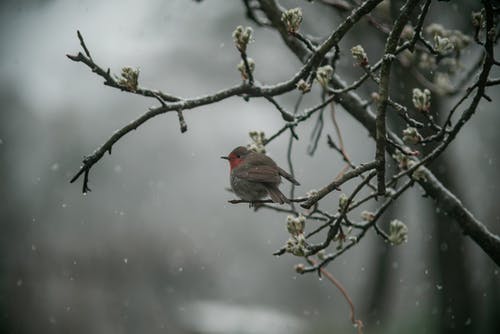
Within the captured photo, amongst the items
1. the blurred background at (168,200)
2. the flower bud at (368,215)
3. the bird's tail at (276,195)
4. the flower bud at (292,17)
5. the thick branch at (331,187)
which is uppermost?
the blurred background at (168,200)

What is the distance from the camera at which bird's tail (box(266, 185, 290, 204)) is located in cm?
316

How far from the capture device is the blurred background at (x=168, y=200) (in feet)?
33.1

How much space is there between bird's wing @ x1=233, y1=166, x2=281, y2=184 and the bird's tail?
0.05 metres

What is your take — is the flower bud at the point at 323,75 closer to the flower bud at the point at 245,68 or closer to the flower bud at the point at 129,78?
the flower bud at the point at 245,68

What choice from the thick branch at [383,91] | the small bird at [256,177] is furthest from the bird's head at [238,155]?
the thick branch at [383,91]

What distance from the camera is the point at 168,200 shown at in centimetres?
1627

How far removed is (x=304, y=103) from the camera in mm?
11148

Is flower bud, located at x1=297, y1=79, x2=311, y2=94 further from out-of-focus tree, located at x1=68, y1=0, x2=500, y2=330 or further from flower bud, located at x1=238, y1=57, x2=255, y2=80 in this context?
flower bud, located at x1=238, y1=57, x2=255, y2=80

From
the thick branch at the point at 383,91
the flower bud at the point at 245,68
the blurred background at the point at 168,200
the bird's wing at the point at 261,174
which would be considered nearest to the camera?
the thick branch at the point at 383,91

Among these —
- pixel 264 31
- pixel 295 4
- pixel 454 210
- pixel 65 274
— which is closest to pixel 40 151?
pixel 65 274

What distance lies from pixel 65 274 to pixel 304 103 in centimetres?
581

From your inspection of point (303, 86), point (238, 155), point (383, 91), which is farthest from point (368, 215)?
point (238, 155)

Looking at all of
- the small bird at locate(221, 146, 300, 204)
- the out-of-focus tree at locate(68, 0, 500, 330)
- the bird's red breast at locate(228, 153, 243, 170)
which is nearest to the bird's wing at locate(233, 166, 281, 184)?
the small bird at locate(221, 146, 300, 204)

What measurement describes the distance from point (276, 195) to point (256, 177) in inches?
13.4
